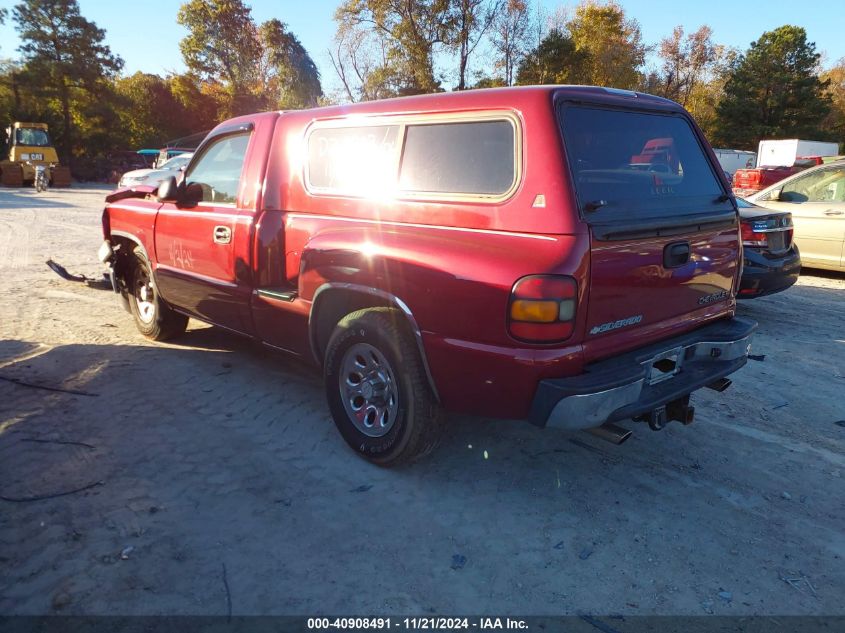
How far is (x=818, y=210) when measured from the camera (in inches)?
319

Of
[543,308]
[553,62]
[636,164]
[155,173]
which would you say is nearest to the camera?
[543,308]

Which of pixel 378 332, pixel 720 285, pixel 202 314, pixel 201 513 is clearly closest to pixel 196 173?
pixel 202 314

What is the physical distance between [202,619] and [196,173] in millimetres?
3571

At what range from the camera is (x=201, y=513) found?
290 cm

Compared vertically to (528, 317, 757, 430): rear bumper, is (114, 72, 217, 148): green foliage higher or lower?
higher

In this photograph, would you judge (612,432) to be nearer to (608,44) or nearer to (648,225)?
(648,225)

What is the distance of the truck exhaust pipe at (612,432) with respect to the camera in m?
2.84

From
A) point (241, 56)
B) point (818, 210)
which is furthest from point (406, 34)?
point (818, 210)

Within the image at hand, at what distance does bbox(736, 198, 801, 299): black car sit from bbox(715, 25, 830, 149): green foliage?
140 ft

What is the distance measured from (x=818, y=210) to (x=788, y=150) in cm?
2755

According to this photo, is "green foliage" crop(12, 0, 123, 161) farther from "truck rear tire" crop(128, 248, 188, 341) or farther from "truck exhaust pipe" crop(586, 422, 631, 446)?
"truck exhaust pipe" crop(586, 422, 631, 446)

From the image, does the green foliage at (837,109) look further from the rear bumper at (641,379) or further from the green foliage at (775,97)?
the rear bumper at (641,379)

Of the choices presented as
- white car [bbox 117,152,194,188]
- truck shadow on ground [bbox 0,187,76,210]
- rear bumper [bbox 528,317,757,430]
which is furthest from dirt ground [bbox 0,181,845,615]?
truck shadow on ground [bbox 0,187,76,210]

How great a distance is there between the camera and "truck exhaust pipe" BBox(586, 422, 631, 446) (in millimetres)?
2836
